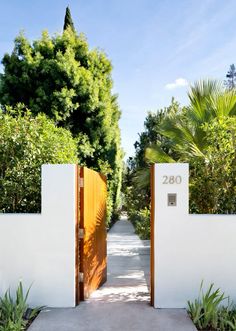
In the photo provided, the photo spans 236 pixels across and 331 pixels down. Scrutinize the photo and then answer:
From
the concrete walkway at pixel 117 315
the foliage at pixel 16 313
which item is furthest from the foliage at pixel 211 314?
the foliage at pixel 16 313

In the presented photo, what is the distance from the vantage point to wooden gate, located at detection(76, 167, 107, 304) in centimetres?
469

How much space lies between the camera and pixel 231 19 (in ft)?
25.6

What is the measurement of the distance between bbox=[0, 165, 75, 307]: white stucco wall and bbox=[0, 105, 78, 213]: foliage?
102 cm

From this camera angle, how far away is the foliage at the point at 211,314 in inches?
153

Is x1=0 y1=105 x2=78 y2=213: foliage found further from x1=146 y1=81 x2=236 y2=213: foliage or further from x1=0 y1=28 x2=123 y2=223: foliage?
x1=0 y1=28 x2=123 y2=223: foliage

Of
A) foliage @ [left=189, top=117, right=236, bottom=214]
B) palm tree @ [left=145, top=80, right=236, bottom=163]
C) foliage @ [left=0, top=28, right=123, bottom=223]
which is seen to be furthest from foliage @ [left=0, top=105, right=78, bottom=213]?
foliage @ [left=0, top=28, right=123, bottom=223]

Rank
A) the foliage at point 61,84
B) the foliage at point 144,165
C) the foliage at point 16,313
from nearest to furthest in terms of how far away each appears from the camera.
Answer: the foliage at point 16,313 → the foliage at point 61,84 → the foliage at point 144,165

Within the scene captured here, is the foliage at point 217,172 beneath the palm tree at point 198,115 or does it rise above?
beneath

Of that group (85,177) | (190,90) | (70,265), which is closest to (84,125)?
(190,90)

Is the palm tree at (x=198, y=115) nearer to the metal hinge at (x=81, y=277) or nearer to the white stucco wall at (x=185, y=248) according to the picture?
the white stucco wall at (x=185, y=248)

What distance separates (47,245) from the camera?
4.55 metres

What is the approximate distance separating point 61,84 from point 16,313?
7.16 metres

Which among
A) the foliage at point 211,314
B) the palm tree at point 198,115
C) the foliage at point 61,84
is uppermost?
the foliage at point 61,84

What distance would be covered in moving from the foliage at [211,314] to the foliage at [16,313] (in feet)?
7.10
